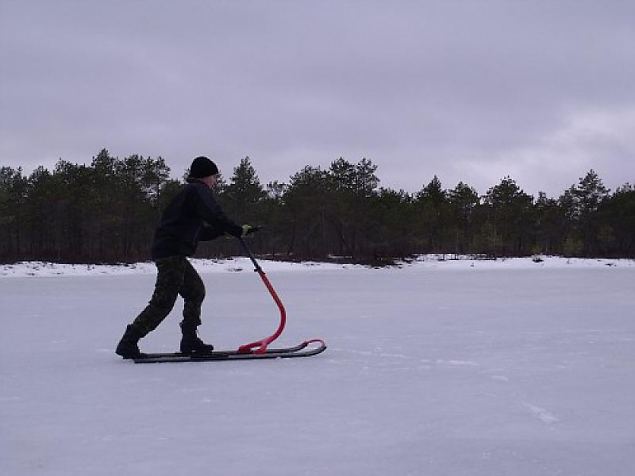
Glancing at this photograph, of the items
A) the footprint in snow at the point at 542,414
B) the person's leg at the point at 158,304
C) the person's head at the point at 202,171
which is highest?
the person's head at the point at 202,171

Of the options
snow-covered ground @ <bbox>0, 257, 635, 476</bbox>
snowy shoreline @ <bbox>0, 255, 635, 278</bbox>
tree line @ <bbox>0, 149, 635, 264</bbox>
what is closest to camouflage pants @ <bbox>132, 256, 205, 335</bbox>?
snow-covered ground @ <bbox>0, 257, 635, 476</bbox>

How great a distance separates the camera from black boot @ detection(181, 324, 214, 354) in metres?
4.90

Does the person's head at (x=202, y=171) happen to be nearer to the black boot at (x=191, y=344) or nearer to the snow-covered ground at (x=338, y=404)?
the black boot at (x=191, y=344)

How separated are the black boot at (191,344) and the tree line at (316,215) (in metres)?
29.0

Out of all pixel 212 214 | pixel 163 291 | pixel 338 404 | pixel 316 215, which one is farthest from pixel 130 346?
pixel 316 215

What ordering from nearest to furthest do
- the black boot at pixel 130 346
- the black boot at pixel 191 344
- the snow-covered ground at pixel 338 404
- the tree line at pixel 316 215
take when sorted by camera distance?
1. the snow-covered ground at pixel 338 404
2. the black boot at pixel 130 346
3. the black boot at pixel 191 344
4. the tree line at pixel 316 215

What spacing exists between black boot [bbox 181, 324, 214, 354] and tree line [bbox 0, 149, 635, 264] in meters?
29.0

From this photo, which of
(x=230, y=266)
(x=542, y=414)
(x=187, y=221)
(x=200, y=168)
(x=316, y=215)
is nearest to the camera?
(x=542, y=414)

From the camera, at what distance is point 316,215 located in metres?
48.8

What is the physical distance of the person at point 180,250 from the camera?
4.73 meters

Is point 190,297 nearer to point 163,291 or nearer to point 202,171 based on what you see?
point 163,291

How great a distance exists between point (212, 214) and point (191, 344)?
1.06 meters

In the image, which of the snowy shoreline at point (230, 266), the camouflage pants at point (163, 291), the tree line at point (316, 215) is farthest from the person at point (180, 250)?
the tree line at point (316, 215)

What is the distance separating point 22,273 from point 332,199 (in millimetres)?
25786
